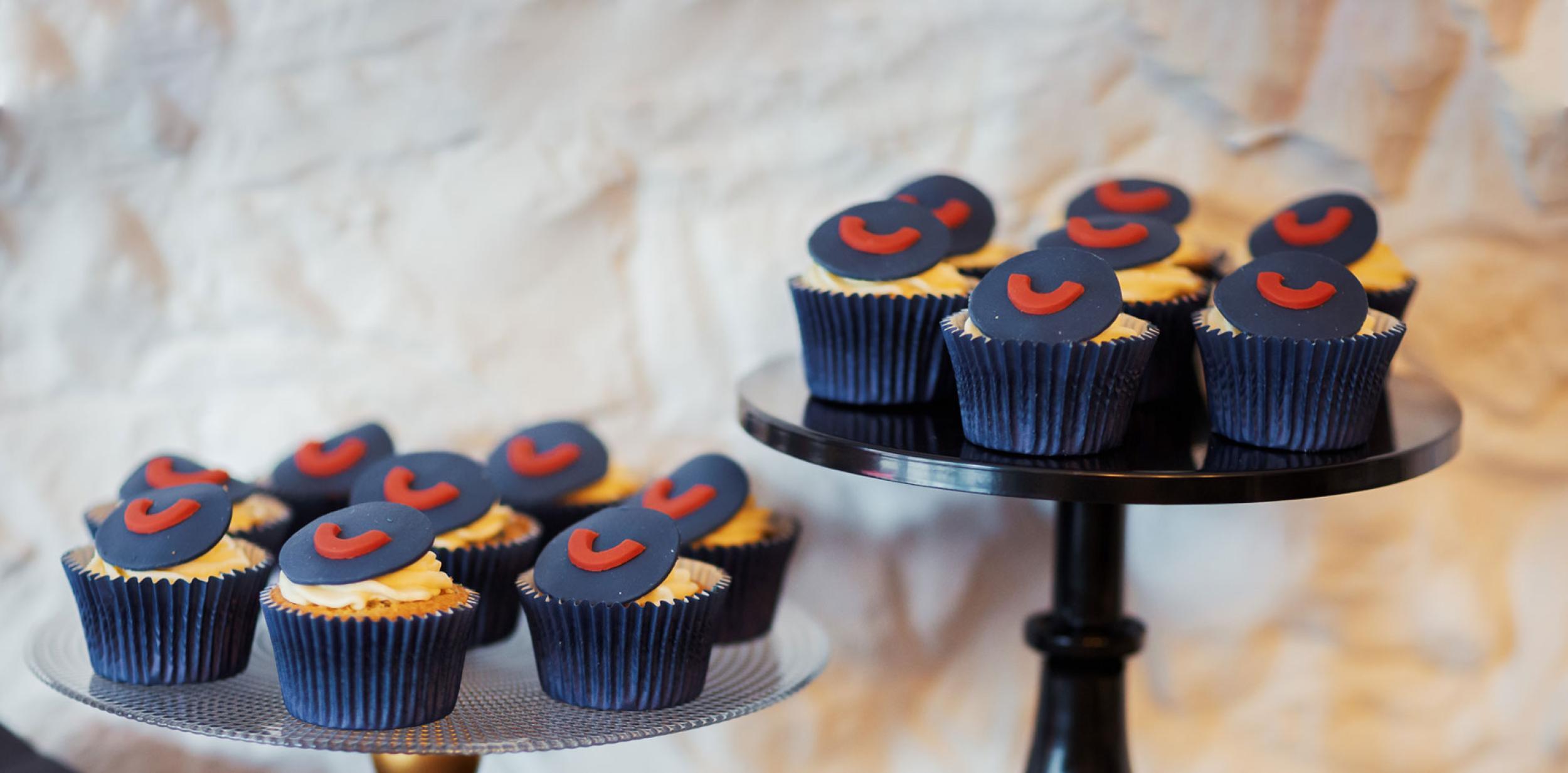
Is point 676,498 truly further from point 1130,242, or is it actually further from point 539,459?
point 1130,242

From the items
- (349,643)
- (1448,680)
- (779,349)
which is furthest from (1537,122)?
(349,643)

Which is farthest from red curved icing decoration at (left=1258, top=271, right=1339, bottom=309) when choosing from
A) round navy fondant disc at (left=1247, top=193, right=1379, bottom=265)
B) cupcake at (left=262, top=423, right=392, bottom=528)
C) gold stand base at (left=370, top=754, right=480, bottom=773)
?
cupcake at (left=262, top=423, right=392, bottom=528)

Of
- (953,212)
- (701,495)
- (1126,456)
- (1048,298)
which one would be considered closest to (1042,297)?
(1048,298)

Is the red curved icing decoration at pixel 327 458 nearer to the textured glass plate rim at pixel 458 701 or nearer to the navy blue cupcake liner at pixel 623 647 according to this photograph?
the textured glass plate rim at pixel 458 701

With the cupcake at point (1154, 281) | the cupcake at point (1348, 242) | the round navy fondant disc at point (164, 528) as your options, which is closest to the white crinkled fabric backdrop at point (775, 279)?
the cupcake at point (1348, 242)

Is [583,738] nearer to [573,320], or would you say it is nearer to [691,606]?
[691,606]

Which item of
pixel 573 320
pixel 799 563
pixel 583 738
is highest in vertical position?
pixel 573 320
